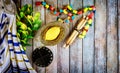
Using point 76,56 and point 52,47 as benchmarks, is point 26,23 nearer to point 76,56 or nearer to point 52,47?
point 52,47

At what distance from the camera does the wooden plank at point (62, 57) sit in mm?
2020

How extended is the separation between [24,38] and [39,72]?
29cm

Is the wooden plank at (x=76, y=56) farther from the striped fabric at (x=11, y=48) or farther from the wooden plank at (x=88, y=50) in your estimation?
the striped fabric at (x=11, y=48)

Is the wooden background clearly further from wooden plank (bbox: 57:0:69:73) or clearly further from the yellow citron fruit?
the yellow citron fruit

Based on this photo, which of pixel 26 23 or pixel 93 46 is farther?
pixel 93 46

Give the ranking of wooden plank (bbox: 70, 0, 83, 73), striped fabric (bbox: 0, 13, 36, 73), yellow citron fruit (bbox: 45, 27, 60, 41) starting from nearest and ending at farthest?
striped fabric (bbox: 0, 13, 36, 73) → yellow citron fruit (bbox: 45, 27, 60, 41) → wooden plank (bbox: 70, 0, 83, 73)

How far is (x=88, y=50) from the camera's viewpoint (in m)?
2.04

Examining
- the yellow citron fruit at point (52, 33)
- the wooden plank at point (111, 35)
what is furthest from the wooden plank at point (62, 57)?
the wooden plank at point (111, 35)

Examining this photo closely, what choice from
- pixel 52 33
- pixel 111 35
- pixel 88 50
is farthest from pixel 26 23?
pixel 111 35

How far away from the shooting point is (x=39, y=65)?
2.00m

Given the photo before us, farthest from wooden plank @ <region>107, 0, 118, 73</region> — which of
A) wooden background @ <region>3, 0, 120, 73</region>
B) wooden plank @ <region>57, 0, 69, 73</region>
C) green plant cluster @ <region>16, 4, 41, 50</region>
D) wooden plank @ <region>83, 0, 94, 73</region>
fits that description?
green plant cluster @ <region>16, 4, 41, 50</region>

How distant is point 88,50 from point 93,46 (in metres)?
0.05

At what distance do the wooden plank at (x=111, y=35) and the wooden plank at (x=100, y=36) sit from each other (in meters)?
0.03

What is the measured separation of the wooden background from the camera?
2018 mm
